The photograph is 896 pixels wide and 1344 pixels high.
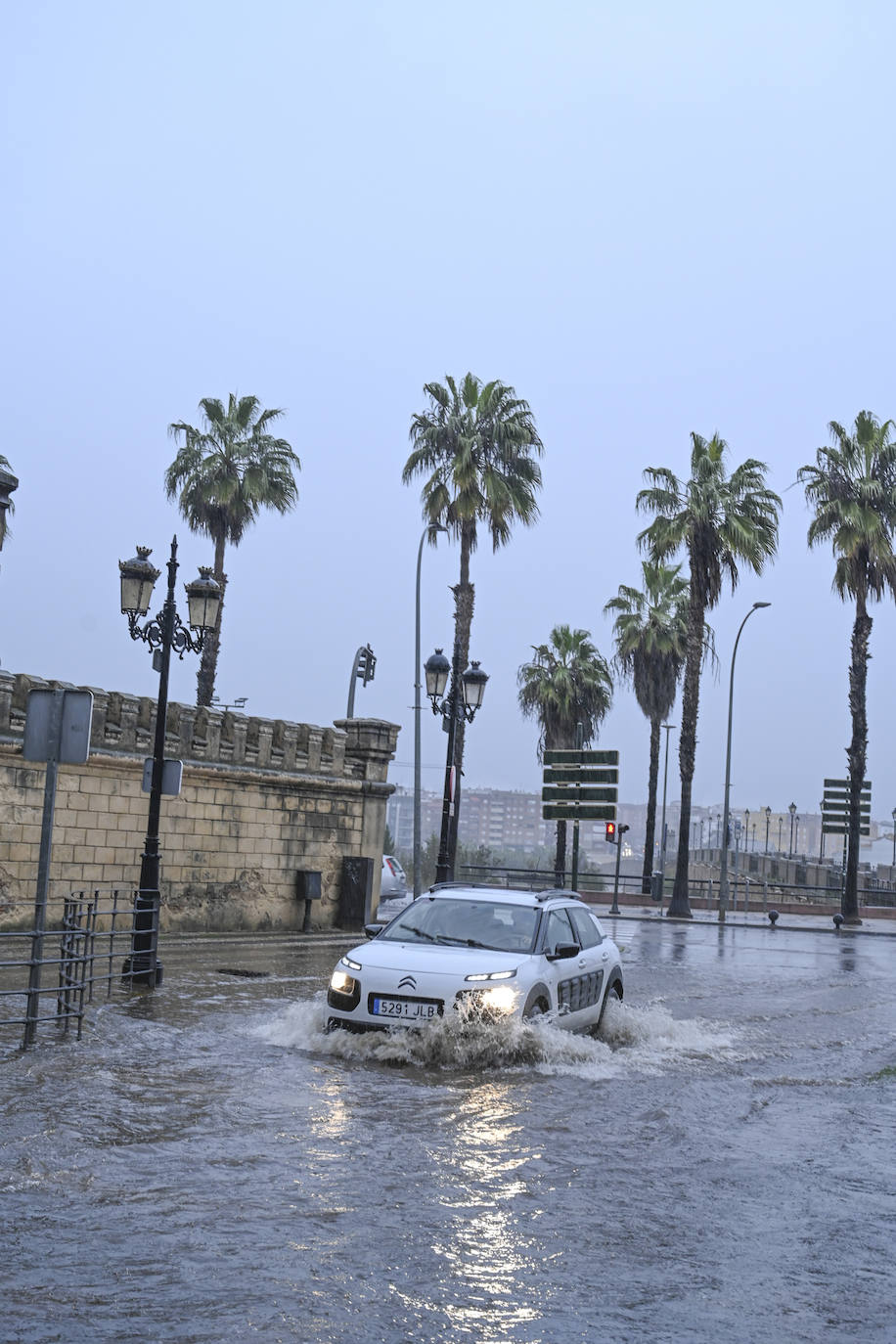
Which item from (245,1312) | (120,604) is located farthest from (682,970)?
(245,1312)

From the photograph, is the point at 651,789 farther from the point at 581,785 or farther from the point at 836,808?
the point at 581,785

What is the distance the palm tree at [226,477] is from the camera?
38.3m

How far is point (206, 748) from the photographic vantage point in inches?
989

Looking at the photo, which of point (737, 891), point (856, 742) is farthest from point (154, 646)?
point (737, 891)

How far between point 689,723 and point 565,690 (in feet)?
34.2

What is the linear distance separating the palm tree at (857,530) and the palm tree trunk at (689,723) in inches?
208

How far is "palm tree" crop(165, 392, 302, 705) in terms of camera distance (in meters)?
38.3

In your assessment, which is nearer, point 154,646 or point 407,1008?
point 407,1008

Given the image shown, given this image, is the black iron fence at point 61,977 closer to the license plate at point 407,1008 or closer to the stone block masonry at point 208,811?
the license plate at point 407,1008

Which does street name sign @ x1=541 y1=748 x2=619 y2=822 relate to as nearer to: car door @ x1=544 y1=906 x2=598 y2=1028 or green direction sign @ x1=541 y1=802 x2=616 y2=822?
green direction sign @ x1=541 y1=802 x2=616 y2=822

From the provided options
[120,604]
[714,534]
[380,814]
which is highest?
[714,534]

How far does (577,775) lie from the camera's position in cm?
3266

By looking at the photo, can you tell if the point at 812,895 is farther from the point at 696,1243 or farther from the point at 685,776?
the point at 696,1243

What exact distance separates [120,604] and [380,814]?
13070 mm
